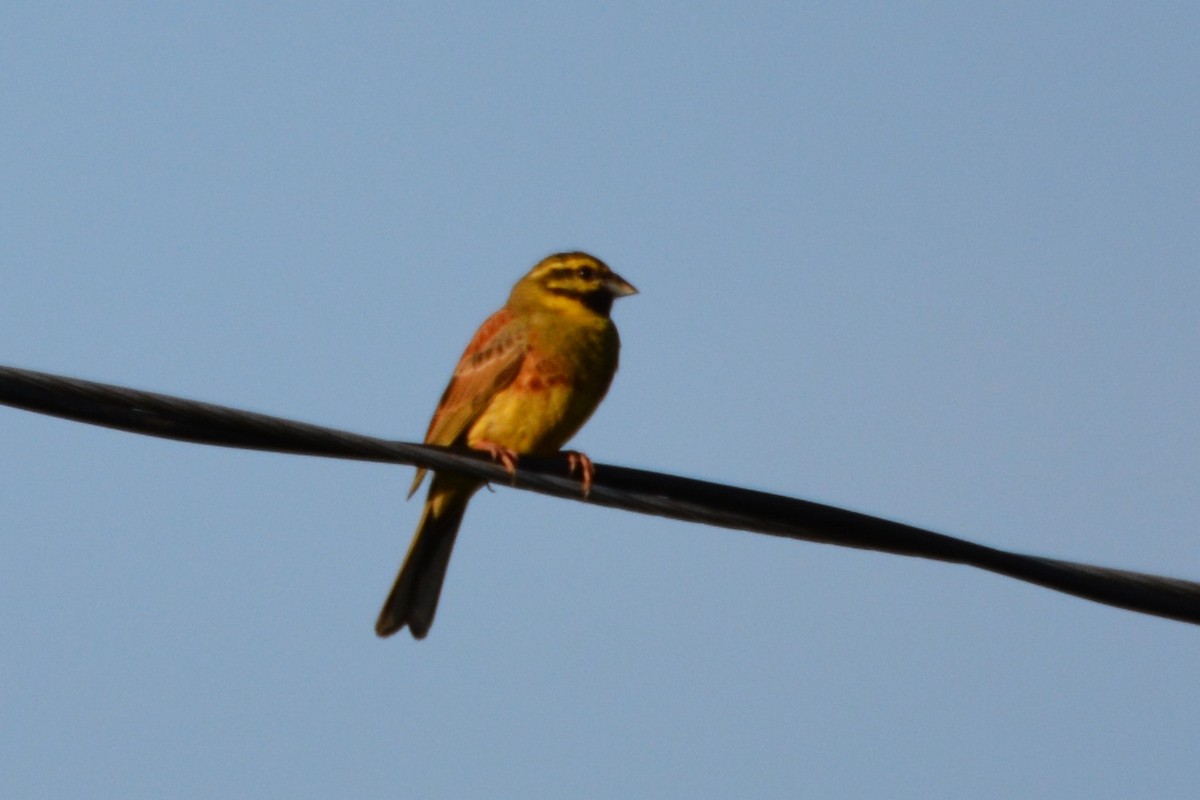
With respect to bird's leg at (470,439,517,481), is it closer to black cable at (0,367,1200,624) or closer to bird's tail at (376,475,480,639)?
black cable at (0,367,1200,624)

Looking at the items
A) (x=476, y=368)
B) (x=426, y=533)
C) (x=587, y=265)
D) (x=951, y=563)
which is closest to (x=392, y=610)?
(x=426, y=533)

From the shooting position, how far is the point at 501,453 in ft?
25.3

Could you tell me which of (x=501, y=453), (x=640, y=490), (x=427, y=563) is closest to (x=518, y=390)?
(x=427, y=563)

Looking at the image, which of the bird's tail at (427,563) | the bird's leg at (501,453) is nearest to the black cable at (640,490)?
the bird's leg at (501,453)

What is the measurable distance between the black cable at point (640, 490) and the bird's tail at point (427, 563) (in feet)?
10.1

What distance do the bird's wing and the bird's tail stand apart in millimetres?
229

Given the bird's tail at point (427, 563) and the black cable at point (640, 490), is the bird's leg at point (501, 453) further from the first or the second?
the bird's tail at point (427, 563)

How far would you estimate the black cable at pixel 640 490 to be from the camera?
5.05 m

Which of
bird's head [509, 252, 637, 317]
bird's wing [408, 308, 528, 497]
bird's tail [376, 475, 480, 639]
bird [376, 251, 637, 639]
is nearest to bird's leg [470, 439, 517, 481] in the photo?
bird [376, 251, 637, 639]

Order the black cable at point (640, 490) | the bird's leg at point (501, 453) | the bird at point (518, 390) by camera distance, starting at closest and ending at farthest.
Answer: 1. the black cable at point (640, 490)
2. the bird's leg at point (501, 453)
3. the bird at point (518, 390)

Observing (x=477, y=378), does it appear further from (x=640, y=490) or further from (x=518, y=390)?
(x=640, y=490)

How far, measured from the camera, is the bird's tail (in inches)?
360

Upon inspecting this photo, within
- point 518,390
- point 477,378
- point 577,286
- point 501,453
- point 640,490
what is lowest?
point 640,490

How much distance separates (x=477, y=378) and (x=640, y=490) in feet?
11.0
